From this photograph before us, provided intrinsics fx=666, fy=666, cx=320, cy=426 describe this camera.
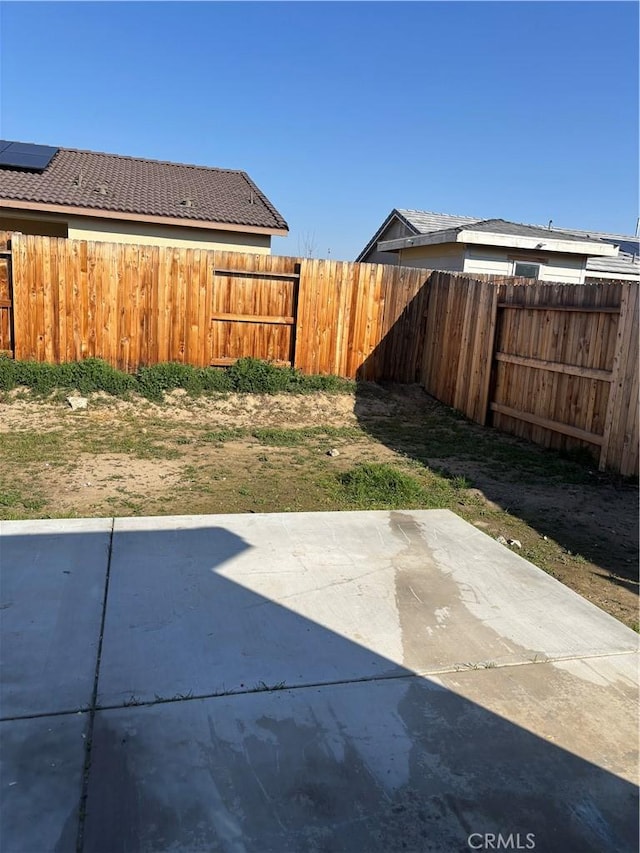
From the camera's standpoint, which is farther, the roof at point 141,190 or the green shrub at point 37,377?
the roof at point 141,190

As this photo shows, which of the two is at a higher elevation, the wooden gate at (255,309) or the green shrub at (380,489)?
the wooden gate at (255,309)

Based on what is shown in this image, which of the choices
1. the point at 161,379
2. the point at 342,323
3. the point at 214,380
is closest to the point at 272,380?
the point at 214,380

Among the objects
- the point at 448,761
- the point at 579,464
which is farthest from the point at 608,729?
the point at 579,464

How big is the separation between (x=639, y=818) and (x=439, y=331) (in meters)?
9.51

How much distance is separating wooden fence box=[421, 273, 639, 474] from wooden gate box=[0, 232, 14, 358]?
263 inches

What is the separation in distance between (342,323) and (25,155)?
990cm

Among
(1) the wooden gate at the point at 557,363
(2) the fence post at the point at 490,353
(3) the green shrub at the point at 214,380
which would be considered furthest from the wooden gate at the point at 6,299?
(1) the wooden gate at the point at 557,363

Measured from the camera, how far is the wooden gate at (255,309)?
10.5 m

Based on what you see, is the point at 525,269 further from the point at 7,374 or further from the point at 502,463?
the point at 7,374

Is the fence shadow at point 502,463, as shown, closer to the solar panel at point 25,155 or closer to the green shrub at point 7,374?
the green shrub at point 7,374

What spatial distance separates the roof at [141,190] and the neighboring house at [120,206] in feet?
0.07

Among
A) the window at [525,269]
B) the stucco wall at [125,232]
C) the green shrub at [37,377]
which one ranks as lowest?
the green shrub at [37,377]

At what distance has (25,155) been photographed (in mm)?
15820

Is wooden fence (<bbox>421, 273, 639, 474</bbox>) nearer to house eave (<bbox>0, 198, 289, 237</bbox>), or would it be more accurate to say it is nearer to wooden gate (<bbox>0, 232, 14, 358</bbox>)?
house eave (<bbox>0, 198, 289, 237</bbox>)
